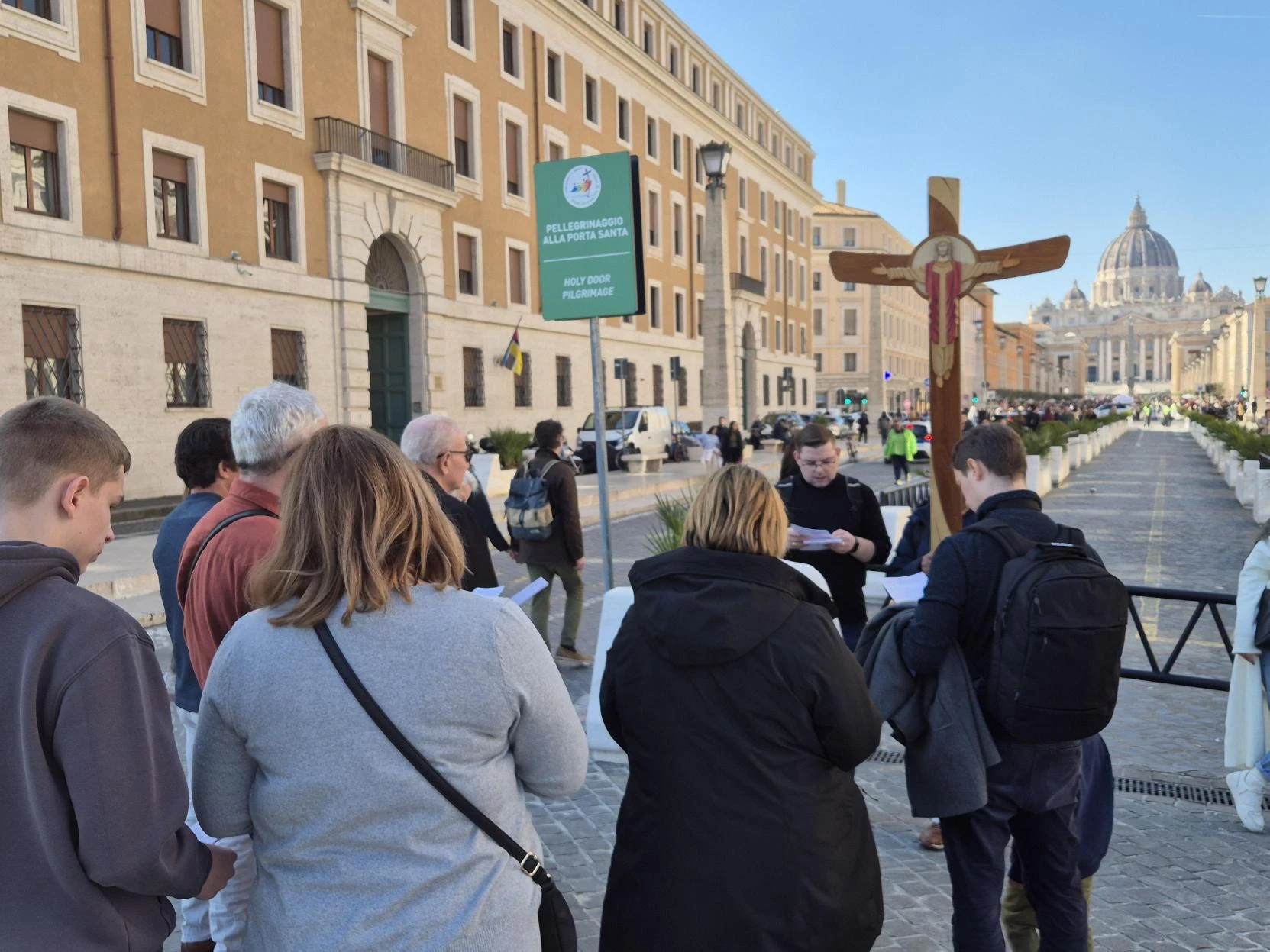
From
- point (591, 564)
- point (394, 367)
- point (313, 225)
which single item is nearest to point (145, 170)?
point (313, 225)

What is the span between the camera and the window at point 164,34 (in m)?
18.8

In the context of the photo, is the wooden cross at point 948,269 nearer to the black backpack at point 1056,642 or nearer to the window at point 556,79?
the black backpack at point 1056,642

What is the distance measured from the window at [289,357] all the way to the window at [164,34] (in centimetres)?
556

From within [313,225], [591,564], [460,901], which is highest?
[313,225]

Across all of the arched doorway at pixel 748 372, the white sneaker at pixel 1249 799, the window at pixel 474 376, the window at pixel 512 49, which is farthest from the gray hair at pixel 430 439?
the arched doorway at pixel 748 372

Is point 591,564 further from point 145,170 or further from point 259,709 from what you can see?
point 145,170

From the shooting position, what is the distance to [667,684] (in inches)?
92.0

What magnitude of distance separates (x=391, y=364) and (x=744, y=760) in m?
25.8

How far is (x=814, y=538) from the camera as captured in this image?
16.9 ft

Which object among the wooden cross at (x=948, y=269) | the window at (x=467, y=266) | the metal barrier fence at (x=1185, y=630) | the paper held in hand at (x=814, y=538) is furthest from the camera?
the window at (x=467, y=266)

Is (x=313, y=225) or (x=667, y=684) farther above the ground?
(x=313, y=225)

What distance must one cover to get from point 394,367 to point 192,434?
24073 millimetres

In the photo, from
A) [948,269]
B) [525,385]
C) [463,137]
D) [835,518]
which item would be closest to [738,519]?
[835,518]

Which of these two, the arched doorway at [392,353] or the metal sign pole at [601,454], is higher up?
the arched doorway at [392,353]
